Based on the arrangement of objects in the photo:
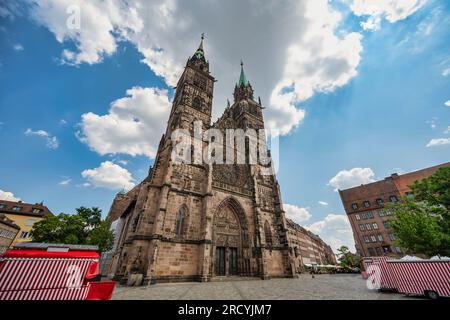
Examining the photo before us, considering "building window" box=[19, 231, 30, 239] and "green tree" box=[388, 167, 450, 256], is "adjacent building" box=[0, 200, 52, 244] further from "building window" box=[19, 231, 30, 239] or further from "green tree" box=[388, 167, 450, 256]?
"green tree" box=[388, 167, 450, 256]

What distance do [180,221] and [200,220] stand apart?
171 centimetres

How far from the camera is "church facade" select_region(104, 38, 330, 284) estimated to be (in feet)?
41.1

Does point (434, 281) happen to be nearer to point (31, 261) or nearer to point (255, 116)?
point (31, 261)

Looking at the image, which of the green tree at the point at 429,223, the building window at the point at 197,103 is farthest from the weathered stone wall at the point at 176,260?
the green tree at the point at 429,223

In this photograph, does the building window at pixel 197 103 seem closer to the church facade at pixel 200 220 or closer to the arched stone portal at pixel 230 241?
the church facade at pixel 200 220

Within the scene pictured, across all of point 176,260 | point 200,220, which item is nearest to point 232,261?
point 200,220

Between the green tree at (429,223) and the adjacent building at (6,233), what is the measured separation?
45.4m

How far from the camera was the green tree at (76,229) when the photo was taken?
17281mm

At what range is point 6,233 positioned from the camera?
2478 centimetres

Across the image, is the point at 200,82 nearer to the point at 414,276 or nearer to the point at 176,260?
the point at 176,260

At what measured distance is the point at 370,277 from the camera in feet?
29.1


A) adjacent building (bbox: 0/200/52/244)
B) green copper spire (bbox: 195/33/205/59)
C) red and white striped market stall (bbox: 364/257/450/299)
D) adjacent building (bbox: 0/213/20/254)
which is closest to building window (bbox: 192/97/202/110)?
green copper spire (bbox: 195/33/205/59)

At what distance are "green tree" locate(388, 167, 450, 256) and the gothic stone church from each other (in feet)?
31.9
